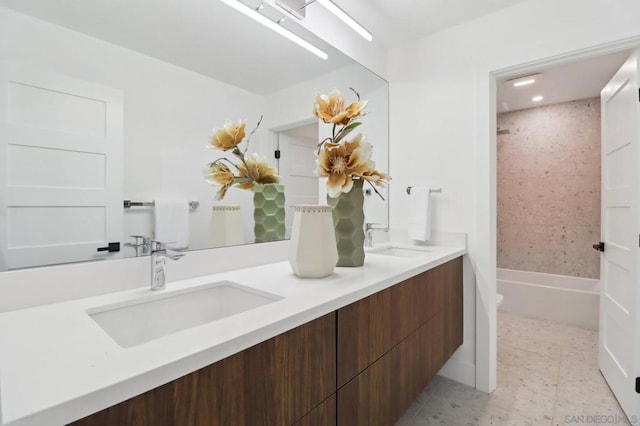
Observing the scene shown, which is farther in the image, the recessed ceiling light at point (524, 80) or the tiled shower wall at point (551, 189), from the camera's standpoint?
the tiled shower wall at point (551, 189)

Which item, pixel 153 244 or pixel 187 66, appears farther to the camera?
pixel 187 66

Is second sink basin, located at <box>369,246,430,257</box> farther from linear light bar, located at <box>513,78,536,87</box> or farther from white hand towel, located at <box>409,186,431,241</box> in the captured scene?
linear light bar, located at <box>513,78,536,87</box>

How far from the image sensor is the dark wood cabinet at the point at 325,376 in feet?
1.77

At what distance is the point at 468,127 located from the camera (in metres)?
1.92

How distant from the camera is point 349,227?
133 centimetres

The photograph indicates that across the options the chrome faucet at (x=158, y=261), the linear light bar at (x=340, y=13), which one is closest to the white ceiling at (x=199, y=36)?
the linear light bar at (x=340, y=13)

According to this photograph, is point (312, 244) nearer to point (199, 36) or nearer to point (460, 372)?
point (199, 36)

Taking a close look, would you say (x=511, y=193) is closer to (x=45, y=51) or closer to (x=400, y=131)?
(x=400, y=131)

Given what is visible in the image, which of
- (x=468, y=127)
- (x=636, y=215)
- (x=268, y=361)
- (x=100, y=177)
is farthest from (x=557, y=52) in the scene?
(x=100, y=177)

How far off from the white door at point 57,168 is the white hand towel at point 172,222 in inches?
4.5

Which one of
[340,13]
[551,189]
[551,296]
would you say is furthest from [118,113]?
[551,189]

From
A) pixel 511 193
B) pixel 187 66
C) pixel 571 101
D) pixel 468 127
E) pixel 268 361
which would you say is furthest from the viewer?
pixel 511 193

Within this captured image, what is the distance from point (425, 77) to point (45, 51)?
1.97 m

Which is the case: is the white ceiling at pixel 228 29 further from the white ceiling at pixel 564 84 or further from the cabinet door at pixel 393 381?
the cabinet door at pixel 393 381
